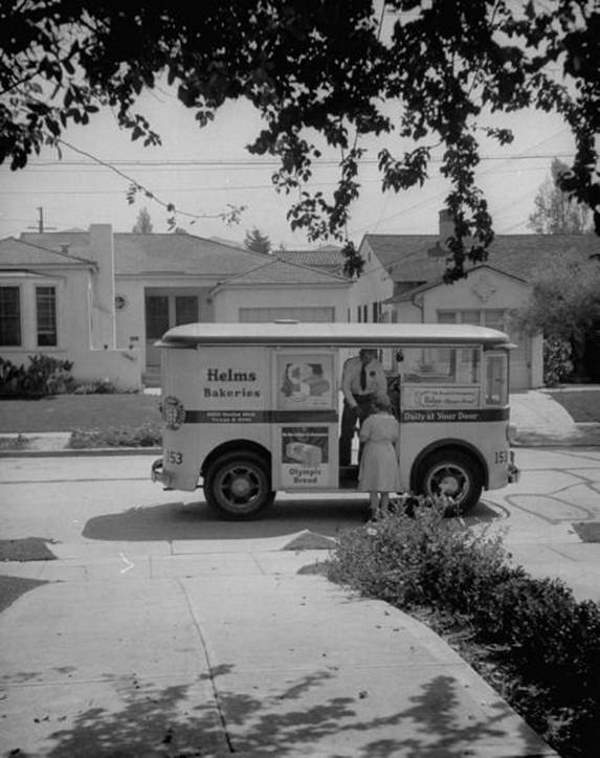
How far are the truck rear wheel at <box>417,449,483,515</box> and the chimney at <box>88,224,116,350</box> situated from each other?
22906 millimetres

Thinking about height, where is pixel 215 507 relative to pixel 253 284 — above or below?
below

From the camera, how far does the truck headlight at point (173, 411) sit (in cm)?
1202

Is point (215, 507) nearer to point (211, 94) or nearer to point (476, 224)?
point (476, 224)

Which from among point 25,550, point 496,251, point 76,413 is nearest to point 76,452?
→ point 76,413

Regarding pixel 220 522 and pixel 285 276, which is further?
pixel 285 276

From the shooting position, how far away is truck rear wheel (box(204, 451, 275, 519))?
1212cm

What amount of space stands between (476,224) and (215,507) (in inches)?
258

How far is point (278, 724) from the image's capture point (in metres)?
4.72

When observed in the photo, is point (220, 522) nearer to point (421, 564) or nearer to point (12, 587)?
point (12, 587)

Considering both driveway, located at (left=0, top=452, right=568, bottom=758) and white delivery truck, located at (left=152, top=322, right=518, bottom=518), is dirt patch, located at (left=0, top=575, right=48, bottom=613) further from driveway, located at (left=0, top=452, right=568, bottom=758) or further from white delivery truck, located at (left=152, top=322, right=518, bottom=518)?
white delivery truck, located at (left=152, top=322, right=518, bottom=518)

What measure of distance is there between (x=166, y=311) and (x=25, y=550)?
2925 cm

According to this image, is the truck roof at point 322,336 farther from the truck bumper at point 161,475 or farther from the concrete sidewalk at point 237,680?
the concrete sidewalk at point 237,680

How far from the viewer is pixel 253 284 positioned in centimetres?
3378

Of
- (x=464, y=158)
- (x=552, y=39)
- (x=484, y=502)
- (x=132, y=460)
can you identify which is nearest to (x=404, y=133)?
(x=464, y=158)
